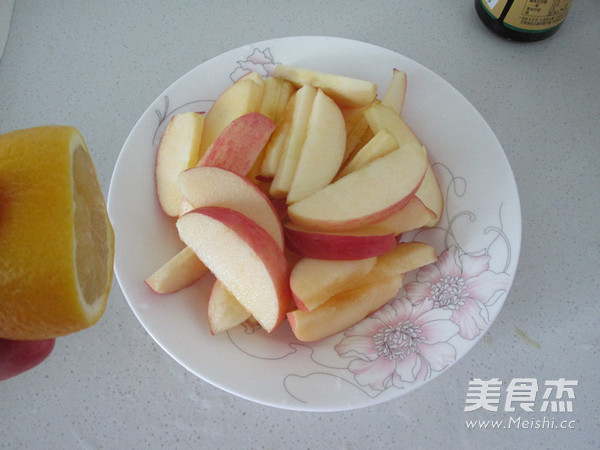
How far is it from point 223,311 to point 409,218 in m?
0.29

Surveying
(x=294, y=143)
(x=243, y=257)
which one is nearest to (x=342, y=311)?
(x=243, y=257)

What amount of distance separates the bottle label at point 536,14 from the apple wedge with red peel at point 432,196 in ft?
1.40

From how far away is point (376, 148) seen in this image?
2.20 feet

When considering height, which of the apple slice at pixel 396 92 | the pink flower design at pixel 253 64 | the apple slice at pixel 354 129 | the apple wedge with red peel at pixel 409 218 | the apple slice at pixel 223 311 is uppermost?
the apple slice at pixel 396 92

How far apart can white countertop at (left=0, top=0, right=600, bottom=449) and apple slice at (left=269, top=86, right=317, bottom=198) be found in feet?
1.13

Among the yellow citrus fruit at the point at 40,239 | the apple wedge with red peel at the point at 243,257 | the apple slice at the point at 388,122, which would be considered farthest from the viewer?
the apple slice at the point at 388,122

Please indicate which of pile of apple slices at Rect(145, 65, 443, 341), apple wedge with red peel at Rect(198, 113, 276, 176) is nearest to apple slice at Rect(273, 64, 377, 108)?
pile of apple slices at Rect(145, 65, 443, 341)

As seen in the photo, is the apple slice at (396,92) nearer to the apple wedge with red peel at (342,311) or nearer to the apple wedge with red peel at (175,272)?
the apple wedge with red peel at (342,311)

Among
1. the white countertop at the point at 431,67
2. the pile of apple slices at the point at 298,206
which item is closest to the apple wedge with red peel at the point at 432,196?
the pile of apple slices at the point at 298,206

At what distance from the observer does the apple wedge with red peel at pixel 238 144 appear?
682 mm

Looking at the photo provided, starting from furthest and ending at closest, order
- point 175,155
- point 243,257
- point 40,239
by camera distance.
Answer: point 175,155 → point 243,257 → point 40,239

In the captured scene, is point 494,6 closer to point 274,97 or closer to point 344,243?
Answer: point 274,97

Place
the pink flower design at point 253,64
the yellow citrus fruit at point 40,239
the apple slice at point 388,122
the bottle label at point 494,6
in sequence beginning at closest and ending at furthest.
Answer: the yellow citrus fruit at point 40,239, the apple slice at point 388,122, the pink flower design at point 253,64, the bottle label at point 494,6

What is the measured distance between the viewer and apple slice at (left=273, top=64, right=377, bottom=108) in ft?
2.40
